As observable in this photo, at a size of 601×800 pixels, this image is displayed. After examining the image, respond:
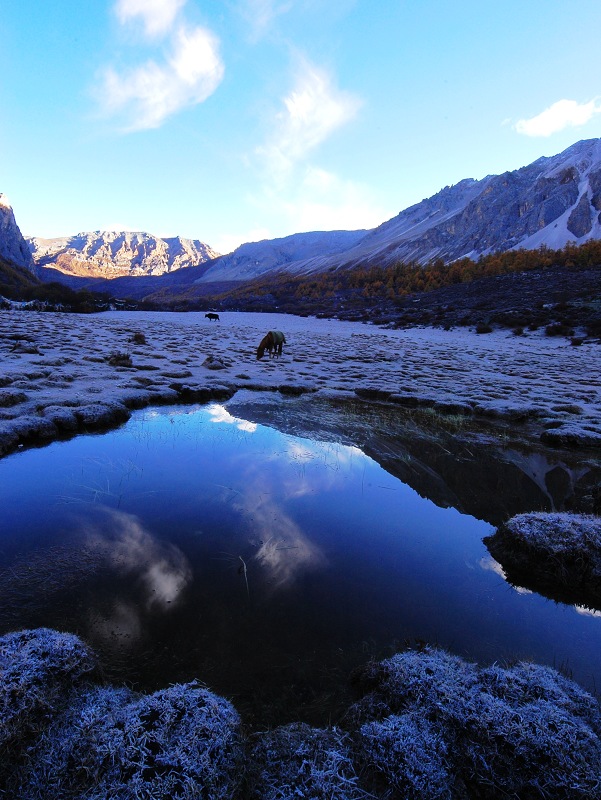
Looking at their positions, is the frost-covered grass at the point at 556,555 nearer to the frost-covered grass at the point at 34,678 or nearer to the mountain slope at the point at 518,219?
the frost-covered grass at the point at 34,678

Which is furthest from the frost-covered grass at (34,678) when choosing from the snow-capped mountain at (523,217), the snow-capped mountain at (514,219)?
the snow-capped mountain at (523,217)

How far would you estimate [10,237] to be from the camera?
10600 cm

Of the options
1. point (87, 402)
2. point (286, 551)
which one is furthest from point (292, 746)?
point (87, 402)

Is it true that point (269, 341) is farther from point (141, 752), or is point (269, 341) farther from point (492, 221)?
point (492, 221)

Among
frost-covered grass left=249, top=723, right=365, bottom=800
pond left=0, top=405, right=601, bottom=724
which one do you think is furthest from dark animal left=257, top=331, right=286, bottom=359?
frost-covered grass left=249, top=723, right=365, bottom=800

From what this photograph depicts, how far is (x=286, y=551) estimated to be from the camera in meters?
4.15

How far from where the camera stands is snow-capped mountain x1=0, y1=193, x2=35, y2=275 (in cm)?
10262

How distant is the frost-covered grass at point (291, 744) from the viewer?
1.76 metres

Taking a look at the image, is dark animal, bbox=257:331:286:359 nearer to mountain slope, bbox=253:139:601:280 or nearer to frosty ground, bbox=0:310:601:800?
frosty ground, bbox=0:310:601:800

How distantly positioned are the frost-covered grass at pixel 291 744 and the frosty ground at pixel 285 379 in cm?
538

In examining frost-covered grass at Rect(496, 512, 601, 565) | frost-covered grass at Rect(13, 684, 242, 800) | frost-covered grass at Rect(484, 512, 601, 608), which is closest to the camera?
frost-covered grass at Rect(13, 684, 242, 800)

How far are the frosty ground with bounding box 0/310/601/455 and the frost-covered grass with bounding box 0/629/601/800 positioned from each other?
17.7 feet

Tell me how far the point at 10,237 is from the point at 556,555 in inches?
5505

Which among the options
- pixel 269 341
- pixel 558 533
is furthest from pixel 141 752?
pixel 269 341
